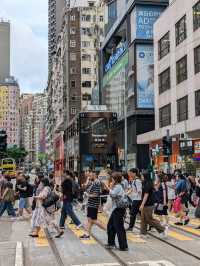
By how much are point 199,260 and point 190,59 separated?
3091cm

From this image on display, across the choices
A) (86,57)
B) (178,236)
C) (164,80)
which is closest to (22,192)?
(178,236)

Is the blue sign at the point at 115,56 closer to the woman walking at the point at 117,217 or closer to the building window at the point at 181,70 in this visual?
the building window at the point at 181,70

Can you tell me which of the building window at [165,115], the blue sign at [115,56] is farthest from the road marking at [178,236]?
the blue sign at [115,56]

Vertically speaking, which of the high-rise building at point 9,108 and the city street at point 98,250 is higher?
the high-rise building at point 9,108

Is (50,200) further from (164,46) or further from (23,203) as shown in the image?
(164,46)

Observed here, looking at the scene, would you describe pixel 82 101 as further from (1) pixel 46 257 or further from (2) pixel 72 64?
(1) pixel 46 257

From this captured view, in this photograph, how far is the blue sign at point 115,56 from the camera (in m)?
60.9

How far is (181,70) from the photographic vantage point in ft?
138

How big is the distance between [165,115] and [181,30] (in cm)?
811

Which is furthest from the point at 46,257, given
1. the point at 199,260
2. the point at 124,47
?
the point at 124,47

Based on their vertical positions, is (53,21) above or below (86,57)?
above

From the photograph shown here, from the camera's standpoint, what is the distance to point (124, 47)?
60.5 meters

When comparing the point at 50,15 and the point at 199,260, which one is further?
the point at 50,15

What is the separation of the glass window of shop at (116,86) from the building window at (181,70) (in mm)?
16538
